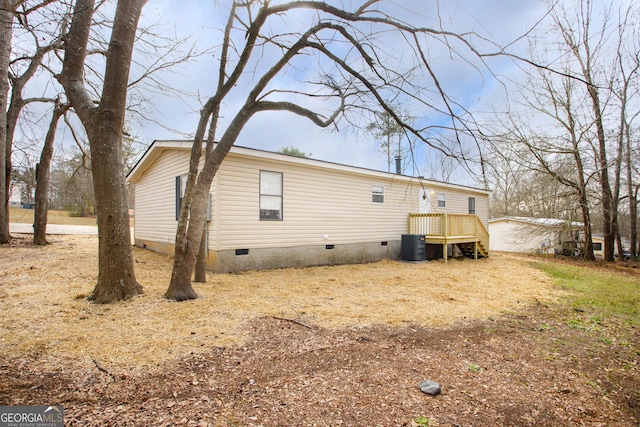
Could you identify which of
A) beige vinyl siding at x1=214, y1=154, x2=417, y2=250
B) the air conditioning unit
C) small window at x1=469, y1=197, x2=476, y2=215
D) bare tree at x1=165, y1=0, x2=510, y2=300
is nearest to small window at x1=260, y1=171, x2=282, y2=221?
beige vinyl siding at x1=214, y1=154, x2=417, y2=250

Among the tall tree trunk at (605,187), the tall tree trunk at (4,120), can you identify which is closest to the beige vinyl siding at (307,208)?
the tall tree trunk at (4,120)

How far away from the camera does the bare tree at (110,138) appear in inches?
181

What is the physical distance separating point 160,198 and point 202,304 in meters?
7.38

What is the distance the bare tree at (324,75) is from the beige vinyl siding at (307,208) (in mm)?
2514

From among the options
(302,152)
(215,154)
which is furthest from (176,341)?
(302,152)

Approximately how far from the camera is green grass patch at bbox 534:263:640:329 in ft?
17.0

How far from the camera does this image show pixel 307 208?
9.72m

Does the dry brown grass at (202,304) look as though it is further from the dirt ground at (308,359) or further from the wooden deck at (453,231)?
the wooden deck at (453,231)

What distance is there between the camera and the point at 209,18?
5.43m

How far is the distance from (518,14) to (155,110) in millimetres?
7184

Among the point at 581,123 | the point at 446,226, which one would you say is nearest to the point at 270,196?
the point at 446,226

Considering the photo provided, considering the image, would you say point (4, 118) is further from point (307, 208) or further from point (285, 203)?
point (307, 208)

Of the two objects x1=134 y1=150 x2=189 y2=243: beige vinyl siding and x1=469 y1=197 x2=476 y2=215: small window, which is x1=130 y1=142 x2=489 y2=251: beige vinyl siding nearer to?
x1=134 y1=150 x2=189 y2=243: beige vinyl siding

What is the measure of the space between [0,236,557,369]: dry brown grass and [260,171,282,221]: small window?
1.57 meters
